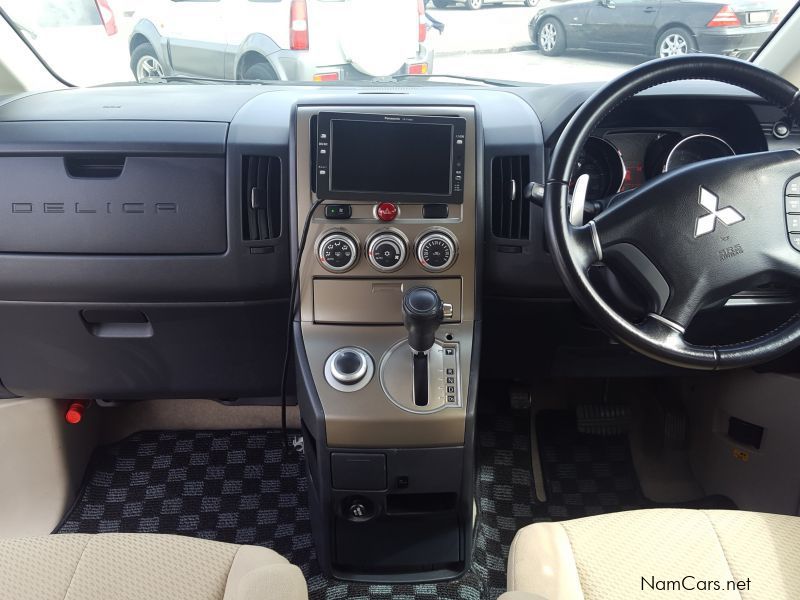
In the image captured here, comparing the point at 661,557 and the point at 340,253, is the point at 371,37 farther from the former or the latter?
the point at 661,557

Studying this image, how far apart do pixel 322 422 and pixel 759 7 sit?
61.1 inches

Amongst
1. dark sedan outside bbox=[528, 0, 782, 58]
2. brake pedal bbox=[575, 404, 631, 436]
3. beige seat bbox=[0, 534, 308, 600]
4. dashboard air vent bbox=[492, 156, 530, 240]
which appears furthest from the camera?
brake pedal bbox=[575, 404, 631, 436]

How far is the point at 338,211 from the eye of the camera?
1345 mm

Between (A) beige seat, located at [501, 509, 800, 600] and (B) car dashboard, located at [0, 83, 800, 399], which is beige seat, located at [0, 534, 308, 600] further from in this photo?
(B) car dashboard, located at [0, 83, 800, 399]

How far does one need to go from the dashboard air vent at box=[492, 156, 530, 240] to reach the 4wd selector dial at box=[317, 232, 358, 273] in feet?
1.11

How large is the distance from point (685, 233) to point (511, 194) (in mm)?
415

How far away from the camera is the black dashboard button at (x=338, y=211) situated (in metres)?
1.34

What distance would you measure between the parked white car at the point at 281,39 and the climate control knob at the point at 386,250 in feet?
2.25

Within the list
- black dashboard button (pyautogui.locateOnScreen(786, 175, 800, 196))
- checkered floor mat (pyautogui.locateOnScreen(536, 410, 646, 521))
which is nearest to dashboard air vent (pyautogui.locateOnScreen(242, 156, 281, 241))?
black dashboard button (pyautogui.locateOnScreen(786, 175, 800, 196))

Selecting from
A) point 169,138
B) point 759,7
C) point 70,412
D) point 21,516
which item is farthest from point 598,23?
point 21,516

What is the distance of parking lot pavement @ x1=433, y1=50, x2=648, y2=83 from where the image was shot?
6.03 feet

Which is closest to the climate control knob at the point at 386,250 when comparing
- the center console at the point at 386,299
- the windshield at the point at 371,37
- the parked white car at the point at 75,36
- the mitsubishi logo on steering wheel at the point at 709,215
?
the center console at the point at 386,299

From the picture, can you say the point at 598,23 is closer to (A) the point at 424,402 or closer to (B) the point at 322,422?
(A) the point at 424,402

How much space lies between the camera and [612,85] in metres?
1.08
